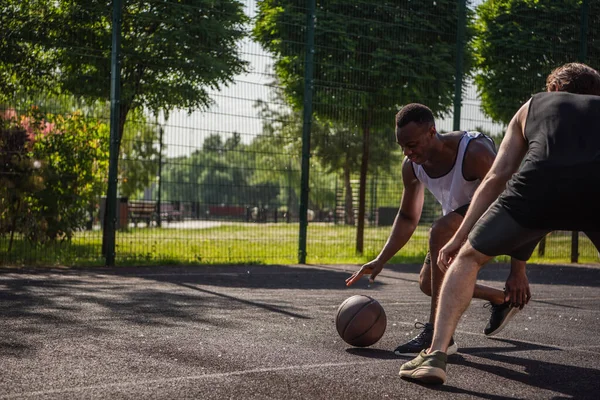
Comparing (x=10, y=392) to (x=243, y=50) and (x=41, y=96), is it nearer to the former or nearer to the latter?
(x=41, y=96)

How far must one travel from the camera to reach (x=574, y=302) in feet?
29.2

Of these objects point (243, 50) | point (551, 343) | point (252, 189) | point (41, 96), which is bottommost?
point (551, 343)

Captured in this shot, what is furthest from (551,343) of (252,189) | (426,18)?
(426,18)

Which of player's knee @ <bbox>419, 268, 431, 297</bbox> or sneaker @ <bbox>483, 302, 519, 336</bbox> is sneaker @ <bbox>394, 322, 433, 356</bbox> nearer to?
player's knee @ <bbox>419, 268, 431, 297</bbox>

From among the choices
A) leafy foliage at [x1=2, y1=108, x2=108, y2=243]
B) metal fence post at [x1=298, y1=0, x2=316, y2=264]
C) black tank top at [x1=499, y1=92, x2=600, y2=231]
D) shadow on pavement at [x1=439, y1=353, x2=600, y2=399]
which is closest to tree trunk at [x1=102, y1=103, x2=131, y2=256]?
leafy foliage at [x1=2, y1=108, x2=108, y2=243]

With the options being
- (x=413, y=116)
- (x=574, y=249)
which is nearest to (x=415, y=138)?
(x=413, y=116)

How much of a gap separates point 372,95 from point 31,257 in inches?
250

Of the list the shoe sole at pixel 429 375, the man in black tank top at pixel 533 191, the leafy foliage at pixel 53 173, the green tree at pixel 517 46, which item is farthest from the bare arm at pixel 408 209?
the green tree at pixel 517 46

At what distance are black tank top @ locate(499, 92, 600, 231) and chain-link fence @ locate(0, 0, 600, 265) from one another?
827 cm

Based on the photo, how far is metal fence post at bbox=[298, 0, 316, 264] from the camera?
13102 millimetres

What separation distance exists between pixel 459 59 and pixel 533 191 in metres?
11.1

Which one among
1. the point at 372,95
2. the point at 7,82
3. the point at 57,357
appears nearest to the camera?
the point at 57,357

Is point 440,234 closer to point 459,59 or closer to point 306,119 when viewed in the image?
point 306,119

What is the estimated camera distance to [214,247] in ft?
40.8
